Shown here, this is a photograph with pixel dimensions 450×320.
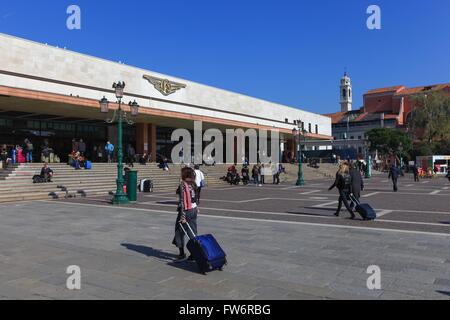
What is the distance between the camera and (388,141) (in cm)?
7500

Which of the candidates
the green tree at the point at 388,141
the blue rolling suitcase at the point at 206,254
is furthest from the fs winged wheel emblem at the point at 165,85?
the green tree at the point at 388,141

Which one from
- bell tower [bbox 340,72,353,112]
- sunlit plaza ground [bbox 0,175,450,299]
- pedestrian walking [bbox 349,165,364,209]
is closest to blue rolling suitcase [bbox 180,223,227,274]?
sunlit plaza ground [bbox 0,175,450,299]

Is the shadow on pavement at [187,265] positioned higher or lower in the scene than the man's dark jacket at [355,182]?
lower

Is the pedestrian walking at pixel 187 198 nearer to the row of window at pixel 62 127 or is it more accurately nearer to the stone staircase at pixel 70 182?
the stone staircase at pixel 70 182

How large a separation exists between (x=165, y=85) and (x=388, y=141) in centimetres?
5277

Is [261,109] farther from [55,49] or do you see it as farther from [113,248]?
[113,248]

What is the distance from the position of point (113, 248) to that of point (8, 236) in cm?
275

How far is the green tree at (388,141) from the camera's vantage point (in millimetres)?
73438

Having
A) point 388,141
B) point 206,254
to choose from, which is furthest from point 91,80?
point 388,141

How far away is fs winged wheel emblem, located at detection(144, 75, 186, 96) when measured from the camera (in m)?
34.3

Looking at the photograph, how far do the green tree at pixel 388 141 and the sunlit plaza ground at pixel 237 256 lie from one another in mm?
66059

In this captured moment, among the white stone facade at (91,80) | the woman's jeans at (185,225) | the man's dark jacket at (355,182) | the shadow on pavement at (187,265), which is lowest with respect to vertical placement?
the shadow on pavement at (187,265)

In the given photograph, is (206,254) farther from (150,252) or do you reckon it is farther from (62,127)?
(62,127)

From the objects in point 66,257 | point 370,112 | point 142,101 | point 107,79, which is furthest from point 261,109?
point 370,112
